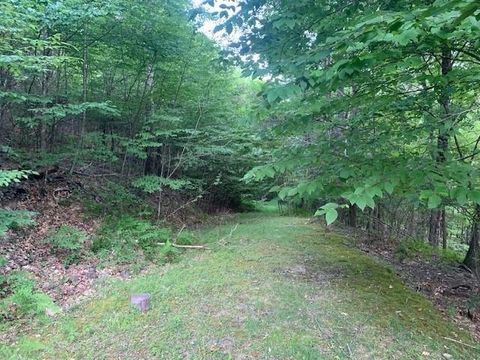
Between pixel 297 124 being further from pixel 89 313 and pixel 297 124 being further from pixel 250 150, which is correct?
pixel 250 150

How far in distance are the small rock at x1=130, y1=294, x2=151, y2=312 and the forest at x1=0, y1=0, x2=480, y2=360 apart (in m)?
0.02

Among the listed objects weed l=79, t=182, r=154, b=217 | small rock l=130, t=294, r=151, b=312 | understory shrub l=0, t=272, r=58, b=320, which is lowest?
understory shrub l=0, t=272, r=58, b=320

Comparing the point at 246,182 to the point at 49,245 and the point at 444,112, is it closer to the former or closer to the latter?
the point at 444,112

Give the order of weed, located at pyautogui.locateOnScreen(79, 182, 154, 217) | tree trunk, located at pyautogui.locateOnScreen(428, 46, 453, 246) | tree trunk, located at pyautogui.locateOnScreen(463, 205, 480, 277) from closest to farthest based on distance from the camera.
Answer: tree trunk, located at pyautogui.locateOnScreen(428, 46, 453, 246), tree trunk, located at pyautogui.locateOnScreen(463, 205, 480, 277), weed, located at pyautogui.locateOnScreen(79, 182, 154, 217)

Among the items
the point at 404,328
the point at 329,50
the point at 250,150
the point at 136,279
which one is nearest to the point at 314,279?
the point at 404,328

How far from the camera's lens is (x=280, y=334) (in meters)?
A: 3.56

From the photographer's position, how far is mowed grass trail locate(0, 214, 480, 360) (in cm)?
332

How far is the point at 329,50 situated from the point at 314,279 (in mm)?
3403

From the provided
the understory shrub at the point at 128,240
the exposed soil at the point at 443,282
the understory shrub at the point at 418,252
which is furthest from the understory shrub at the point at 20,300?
the understory shrub at the point at 418,252

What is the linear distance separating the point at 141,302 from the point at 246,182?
1890mm

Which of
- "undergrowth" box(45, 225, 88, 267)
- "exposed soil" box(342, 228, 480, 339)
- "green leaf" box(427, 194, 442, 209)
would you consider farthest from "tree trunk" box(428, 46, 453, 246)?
"undergrowth" box(45, 225, 88, 267)

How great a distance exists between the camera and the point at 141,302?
413 centimetres

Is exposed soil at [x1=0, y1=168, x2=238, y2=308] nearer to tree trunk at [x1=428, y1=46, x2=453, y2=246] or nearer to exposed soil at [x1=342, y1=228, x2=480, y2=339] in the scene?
exposed soil at [x1=342, y1=228, x2=480, y2=339]

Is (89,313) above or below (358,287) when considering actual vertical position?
below
